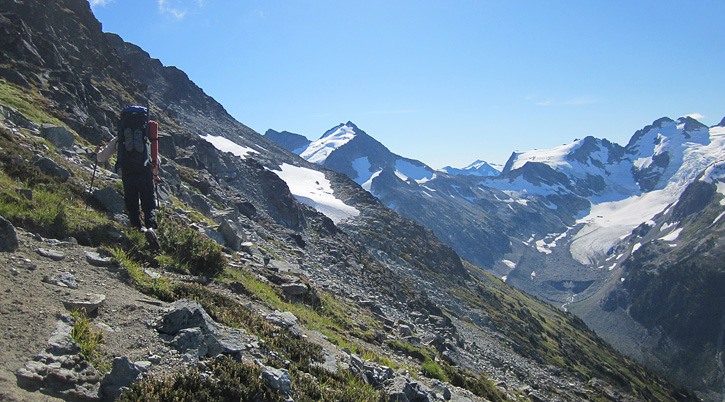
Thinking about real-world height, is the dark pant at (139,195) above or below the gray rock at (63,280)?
above

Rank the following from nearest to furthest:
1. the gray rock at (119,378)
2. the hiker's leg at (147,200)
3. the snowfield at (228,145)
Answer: the gray rock at (119,378) → the hiker's leg at (147,200) → the snowfield at (228,145)

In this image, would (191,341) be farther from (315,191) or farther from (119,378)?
(315,191)

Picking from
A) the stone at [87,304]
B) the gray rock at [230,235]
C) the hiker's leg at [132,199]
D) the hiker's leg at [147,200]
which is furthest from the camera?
the gray rock at [230,235]

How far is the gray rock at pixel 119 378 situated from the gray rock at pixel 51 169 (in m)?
11.0

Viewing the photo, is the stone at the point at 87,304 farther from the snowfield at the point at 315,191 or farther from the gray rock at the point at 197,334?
the snowfield at the point at 315,191

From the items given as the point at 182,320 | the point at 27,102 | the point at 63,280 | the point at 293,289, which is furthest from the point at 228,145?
the point at 182,320

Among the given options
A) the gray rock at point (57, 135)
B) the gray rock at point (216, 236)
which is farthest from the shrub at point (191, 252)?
the gray rock at point (57, 135)

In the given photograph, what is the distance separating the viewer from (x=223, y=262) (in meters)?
15.8

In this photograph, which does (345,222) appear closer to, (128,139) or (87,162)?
(87,162)

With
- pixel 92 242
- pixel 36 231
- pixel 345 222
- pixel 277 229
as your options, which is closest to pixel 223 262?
pixel 92 242

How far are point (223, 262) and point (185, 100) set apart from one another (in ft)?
417

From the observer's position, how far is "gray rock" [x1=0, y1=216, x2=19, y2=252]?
32.5 ft

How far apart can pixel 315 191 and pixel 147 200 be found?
96956mm

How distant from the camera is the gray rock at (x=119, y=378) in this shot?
679cm
